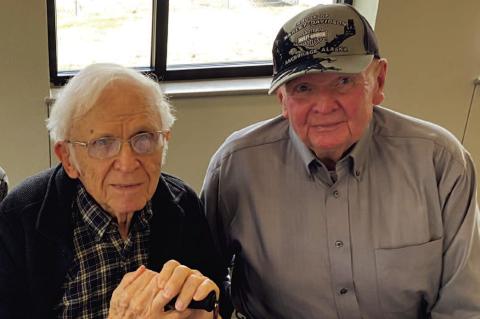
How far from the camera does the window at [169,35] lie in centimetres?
260

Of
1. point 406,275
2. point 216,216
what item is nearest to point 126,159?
point 216,216

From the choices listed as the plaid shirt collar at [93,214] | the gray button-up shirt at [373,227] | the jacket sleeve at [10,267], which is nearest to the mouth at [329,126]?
the gray button-up shirt at [373,227]

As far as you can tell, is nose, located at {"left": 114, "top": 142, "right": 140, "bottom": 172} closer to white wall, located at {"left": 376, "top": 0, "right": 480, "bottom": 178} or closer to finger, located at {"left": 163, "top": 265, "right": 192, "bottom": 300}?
finger, located at {"left": 163, "top": 265, "right": 192, "bottom": 300}

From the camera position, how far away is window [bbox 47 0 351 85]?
8.54 ft

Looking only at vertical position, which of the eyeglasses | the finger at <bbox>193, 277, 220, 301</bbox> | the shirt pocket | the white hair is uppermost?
the white hair

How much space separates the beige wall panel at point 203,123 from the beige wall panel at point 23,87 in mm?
573

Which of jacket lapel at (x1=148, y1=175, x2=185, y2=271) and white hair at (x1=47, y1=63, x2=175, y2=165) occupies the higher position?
white hair at (x1=47, y1=63, x2=175, y2=165)

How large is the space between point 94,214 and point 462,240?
0.91m

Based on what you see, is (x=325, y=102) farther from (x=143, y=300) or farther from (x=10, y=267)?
(x=10, y=267)

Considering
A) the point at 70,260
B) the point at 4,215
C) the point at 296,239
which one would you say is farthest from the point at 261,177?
the point at 4,215

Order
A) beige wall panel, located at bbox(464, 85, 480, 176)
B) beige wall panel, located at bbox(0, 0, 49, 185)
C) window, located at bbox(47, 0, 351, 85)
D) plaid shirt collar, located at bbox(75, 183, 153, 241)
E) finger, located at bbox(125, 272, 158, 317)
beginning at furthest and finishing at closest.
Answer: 1. beige wall panel, located at bbox(464, 85, 480, 176)
2. window, located at bbox(47, 0, 351, 85)
3. beige wall panel, located at bbox(0, 0, 49, 185)
4. plaid shirt collar, located at bbox(75, 183, 153, 241)
5. finger, located at bbox(125, 272, 158, 317)

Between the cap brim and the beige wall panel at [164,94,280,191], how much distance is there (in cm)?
130

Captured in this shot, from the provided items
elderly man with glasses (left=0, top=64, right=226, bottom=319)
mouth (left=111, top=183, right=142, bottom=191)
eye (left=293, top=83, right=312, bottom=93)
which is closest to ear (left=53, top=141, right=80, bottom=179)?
elderly man with glasses (left=0, top=64, right=226, bottom=319)

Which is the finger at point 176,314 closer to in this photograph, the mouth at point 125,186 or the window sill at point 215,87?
the mouth at point 125,186
